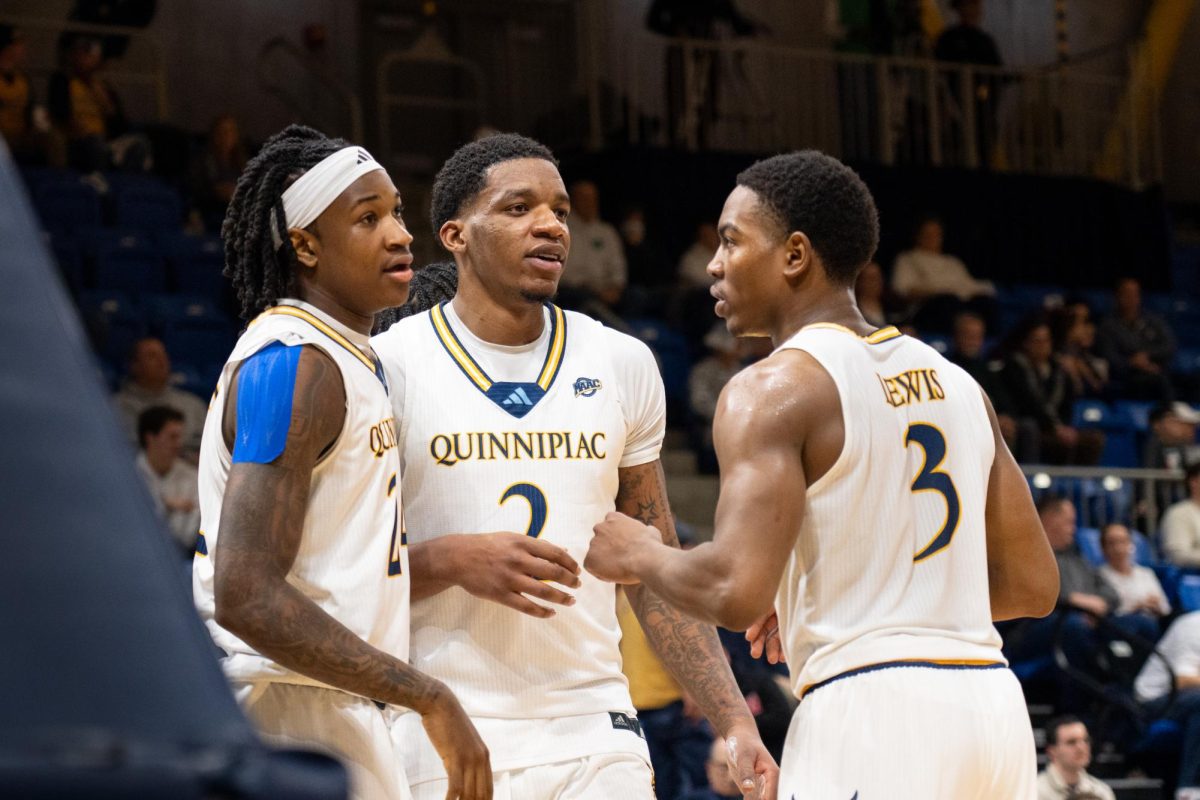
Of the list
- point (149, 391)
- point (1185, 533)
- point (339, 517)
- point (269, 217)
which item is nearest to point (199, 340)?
point (149, 391)

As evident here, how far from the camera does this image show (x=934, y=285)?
1432cm

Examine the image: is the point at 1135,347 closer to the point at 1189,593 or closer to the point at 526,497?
the point at 1189,593

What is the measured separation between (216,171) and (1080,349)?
695 centimetres

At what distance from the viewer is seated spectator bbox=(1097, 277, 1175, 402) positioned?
14016mm

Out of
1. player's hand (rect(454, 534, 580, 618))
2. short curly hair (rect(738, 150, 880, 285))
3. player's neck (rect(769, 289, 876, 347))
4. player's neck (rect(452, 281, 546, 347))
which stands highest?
short curly hair (rect(738, 150, 880, 285))

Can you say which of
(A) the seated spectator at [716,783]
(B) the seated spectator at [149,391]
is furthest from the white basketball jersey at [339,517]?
(B) the seated spectator at [149,391]

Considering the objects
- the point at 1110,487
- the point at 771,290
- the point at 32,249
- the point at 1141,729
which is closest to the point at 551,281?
the point at 771,290

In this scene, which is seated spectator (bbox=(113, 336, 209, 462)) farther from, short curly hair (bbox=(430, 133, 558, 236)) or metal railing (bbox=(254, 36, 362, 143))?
short curly hair (bbox=(430, 133, 558, 236))

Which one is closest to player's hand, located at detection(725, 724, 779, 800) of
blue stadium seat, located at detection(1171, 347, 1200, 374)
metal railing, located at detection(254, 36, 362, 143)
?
metal railing, located at detection(254, 36, 362, 143)

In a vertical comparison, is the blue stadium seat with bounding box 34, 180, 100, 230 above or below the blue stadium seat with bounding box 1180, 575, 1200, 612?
above

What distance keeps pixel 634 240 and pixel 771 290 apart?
10266mm

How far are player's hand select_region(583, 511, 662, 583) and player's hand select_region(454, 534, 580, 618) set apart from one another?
0.14 metres

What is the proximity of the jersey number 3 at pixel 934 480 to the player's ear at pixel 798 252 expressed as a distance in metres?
0.38

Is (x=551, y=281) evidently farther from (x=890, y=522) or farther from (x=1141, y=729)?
(x=1141, y=729)
